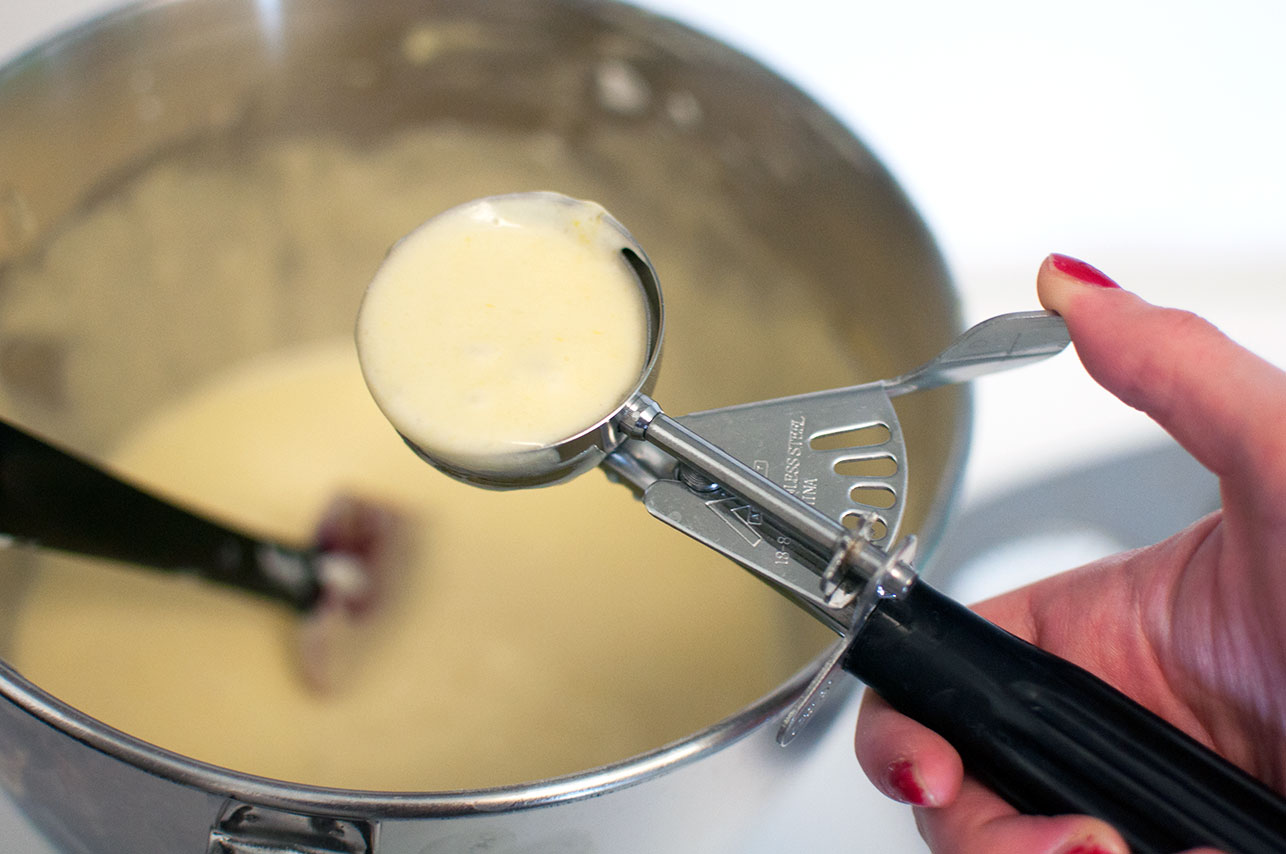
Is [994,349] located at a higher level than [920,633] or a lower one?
higher

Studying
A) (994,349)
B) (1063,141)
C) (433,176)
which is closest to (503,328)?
(994,349)

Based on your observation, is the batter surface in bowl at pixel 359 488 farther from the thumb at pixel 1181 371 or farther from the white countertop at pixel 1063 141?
the thumb at pixel 1181 371

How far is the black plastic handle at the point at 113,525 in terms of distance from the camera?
0.70 metres

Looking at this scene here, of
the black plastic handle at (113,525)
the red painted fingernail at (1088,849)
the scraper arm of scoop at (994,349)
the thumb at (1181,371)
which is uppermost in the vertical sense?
the black plastic handle at (113,525)

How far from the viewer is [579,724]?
2.60ft

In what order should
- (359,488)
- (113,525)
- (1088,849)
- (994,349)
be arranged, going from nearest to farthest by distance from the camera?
(1088,849) < (994,349) < (113,525) < (359,488)

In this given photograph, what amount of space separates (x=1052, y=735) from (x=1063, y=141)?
0.74 meters

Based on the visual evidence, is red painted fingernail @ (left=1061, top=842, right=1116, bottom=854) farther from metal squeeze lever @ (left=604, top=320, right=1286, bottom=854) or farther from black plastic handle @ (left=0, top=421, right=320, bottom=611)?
black plastic handle @ (left=0, top=421, right=320, bottom=611)

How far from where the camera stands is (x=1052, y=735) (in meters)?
0.41

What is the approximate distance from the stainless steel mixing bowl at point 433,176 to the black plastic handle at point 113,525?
0.13 metres

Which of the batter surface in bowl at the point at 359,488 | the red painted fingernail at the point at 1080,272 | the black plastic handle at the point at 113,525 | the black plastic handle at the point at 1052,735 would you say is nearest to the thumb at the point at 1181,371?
the red painted fingernail at the point at 1080,272

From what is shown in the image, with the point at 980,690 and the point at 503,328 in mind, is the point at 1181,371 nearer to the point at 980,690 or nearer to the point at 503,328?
the point at 980,690

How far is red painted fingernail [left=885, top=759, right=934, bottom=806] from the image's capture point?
18.9 inches

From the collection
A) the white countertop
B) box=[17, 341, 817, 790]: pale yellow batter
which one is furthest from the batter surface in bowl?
the white countertop
